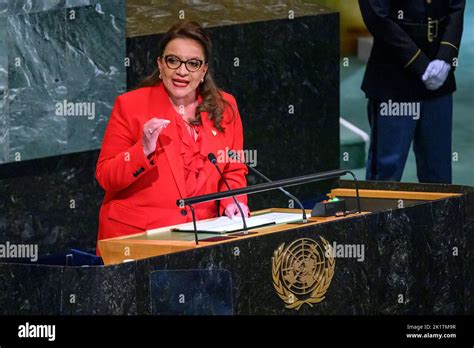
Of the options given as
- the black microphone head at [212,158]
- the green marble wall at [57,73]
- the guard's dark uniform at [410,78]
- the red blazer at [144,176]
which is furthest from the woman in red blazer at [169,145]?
the guard's dark uniform at [410,78]

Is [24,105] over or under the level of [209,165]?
over

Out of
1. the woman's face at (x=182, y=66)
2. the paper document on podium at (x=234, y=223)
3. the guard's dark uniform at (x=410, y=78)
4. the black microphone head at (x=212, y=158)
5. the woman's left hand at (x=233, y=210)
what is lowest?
the paper document on podium at (x=234, y=223)

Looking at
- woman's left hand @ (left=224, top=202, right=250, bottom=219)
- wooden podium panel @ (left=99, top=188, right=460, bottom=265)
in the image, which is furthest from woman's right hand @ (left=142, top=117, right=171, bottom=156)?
woman's left hand @ (left=224, top=202, right=250, bottom=219)

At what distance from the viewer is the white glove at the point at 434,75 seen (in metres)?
9.55

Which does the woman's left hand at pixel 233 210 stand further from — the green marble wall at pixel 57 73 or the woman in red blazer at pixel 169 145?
the green marble wall at pixel 57 73

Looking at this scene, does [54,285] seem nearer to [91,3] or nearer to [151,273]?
[151,273]

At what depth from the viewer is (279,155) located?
424 inches

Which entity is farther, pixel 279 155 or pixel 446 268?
pixel 279 155

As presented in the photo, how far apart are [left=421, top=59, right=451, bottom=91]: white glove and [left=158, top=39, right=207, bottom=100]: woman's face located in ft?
8.32

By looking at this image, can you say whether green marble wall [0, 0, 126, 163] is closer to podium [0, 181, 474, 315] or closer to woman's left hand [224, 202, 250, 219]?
podium [0, 181, 474, 315]

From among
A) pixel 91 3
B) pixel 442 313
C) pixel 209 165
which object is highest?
pixel 91 3

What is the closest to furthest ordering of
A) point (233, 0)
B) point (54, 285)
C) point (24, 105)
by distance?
1. point (54, 285)
2. point (24, 105)
3. point (233, 0)

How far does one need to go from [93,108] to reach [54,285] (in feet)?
13.1

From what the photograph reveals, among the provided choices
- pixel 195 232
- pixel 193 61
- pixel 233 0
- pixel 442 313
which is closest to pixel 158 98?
pixel 193 61
